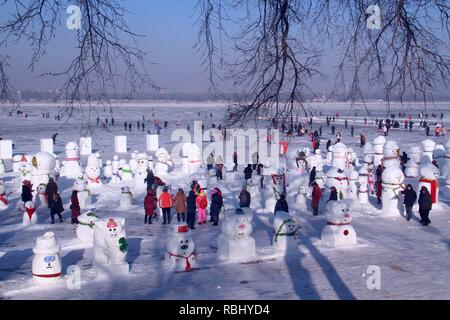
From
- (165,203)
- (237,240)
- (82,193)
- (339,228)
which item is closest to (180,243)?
(237,240)

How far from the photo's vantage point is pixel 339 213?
37.7ft

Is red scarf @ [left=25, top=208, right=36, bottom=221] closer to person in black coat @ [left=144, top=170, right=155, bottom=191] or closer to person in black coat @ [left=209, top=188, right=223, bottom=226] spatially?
person in black coat @ [left=209, top=188, right=223, bottom=226]

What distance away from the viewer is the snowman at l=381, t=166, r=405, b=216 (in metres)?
15.3

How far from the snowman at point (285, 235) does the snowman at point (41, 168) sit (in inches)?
412

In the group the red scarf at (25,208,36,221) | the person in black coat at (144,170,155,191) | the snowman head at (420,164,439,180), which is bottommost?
the red scarf at (25,208,36,221)

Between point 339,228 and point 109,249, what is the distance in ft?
15.6

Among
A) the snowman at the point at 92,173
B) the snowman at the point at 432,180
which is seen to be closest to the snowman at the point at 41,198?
the snowman at the point at 92,173

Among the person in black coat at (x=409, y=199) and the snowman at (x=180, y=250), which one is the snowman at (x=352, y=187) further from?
the snowman at (x=180, y=250)

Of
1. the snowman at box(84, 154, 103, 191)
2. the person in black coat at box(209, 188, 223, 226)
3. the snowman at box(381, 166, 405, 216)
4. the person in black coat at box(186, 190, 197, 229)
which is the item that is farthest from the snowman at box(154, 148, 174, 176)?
the snowman at box(381, 166, 405, 216)

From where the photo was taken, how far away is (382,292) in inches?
333

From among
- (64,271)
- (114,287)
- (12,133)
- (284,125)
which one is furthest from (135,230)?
(12,133)

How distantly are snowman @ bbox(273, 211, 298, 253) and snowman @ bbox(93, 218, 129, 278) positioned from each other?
3.12 metres

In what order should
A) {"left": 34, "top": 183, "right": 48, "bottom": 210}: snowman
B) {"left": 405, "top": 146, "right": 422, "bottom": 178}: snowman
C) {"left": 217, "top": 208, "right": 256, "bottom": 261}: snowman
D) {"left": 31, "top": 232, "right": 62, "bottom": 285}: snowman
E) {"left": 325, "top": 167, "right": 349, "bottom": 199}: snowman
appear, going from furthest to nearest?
{"left": 405, "top": 146, "right": 422, "bottom": 178}: snowman, {"left": 325, "top": 167, "right": 349, "bottom": 199}: snowman, {"left": 34, "top": 183, "right": 48, "bottom": 210}: snowman, {"left": 217, "top": 208, "right": 256, "bottom": 261}: snowman, {"left": 31, "top": 232, "right": 62, "bottom": 285}: snowman

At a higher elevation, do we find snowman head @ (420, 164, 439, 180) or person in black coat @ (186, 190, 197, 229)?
snowman head @ (420, 164, 439, 180)
